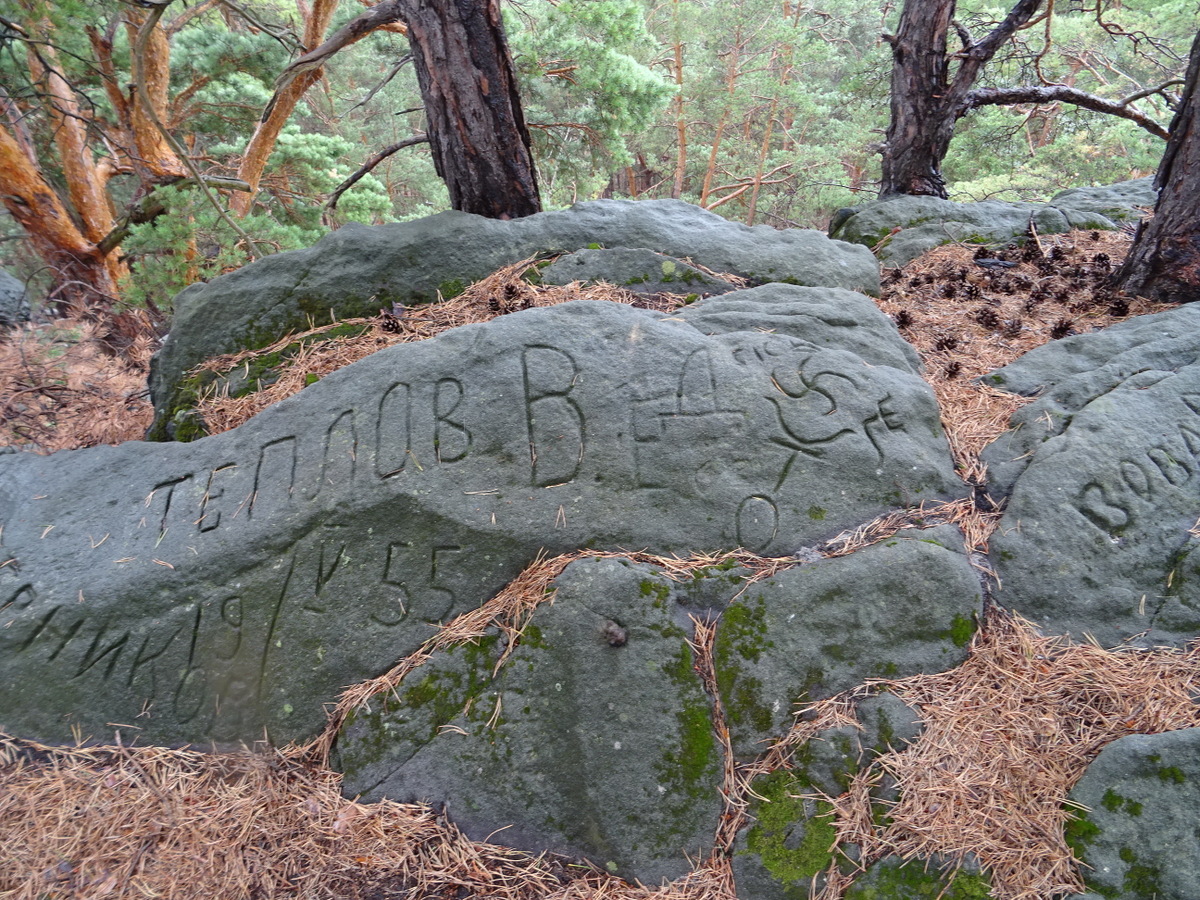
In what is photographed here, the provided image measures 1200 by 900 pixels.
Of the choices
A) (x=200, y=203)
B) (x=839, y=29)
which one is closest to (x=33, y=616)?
(x=200, y=203)

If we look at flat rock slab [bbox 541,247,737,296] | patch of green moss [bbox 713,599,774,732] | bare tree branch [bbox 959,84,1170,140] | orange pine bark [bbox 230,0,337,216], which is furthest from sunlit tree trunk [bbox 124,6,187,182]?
patch of green moss [bbox 713,599,774,732]

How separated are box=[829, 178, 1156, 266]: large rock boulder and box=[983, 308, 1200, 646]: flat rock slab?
7.38 feet

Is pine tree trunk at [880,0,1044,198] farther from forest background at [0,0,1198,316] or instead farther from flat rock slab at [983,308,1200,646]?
flat rock slab at [983,308,1200,646]

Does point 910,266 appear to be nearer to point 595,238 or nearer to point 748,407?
point 595,238

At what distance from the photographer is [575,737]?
216cm

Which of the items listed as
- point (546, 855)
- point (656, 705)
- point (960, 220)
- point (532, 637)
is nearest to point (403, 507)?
point (532, 637)

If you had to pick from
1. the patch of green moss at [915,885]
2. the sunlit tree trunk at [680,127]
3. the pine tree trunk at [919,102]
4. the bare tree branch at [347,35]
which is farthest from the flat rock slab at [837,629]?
the sunlit tree trunk at [680,127]

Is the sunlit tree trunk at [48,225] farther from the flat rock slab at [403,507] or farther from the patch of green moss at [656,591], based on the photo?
the patch of green moss at [656,591]

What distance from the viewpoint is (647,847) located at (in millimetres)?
2037

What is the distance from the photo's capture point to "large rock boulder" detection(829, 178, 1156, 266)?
4805 mm

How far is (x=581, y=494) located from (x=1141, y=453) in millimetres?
2044

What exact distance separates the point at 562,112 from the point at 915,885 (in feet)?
27.7

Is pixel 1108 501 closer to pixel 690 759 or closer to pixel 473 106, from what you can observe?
pixel 690 759

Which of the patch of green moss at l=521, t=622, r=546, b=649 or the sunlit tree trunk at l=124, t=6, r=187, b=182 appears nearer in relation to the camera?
the patch of green moss at l=521, t=622, r=546, b=649
